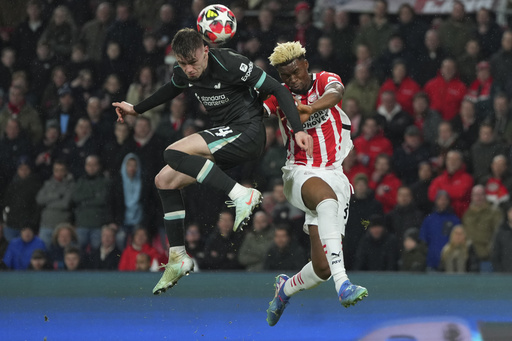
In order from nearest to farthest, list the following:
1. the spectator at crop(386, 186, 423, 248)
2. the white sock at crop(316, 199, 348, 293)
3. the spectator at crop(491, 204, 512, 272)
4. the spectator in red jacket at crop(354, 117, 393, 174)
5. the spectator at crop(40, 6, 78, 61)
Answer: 1. the white sock at crop(316, 199, 348, 293)
2. the spectator at crop(491, 204, 512, 272)
3. the spectator at crop(386, 186, 423, 248)
4. the spectator in red jacket at crop(354, 117, 393, 174)
5. the spectator at crop(40, 6, 78, 61)

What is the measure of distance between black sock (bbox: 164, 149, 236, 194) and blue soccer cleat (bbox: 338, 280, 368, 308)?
106 centimetres

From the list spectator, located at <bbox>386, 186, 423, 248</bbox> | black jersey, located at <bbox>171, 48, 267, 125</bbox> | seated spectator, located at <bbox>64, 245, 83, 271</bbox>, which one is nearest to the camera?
black jersey, located at <bbox>171, 48, 267, 125</bbox>

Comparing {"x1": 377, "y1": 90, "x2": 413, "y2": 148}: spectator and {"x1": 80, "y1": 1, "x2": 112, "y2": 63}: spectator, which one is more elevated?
{"x1": 80, "y1": 1, "x2": 112, "y2": 63}: spectator

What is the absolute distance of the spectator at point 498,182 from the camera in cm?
998

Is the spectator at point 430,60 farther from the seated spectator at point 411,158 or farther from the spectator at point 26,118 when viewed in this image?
the spectator at point 26,118

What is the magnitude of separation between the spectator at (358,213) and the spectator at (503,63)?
2.19m

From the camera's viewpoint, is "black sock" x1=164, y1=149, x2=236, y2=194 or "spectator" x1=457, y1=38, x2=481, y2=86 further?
"spectator" x1=457, y1=38, x2=481, y2=86

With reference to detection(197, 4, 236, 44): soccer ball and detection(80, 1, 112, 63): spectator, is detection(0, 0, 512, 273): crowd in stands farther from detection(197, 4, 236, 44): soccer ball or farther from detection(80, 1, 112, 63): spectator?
detection(197, 4, 236, 44): soccer ball

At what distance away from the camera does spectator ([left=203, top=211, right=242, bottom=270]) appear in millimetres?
9922

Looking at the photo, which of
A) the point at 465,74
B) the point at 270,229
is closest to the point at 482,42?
the point at 465,74

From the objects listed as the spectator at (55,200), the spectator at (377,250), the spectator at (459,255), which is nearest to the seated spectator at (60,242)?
the spectator at (55,200)

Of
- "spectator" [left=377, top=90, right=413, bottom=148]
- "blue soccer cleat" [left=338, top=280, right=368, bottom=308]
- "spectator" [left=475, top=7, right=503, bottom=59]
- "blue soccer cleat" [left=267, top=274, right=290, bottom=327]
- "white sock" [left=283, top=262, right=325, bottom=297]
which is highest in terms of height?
"spectator" [left=475, top=7, right=503, bottom=59]

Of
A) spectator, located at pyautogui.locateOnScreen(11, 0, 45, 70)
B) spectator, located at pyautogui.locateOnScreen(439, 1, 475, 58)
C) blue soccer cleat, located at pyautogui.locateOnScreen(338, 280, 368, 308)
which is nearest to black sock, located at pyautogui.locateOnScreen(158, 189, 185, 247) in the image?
blue soccer cleat, located at pyautogui.locateOnScreen(338, 280, 368, 308)

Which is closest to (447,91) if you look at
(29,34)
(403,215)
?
(403,215)
